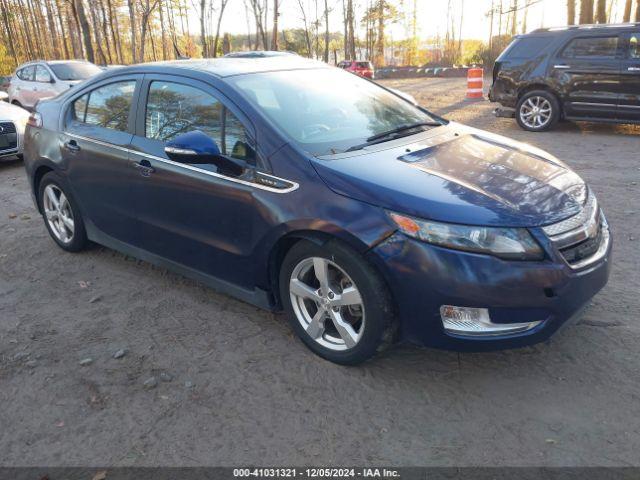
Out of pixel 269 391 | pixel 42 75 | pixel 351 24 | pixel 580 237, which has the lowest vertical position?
pixel 269 391

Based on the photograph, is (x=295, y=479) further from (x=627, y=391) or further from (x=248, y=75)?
(x=248, y=75)

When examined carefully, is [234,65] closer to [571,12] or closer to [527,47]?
[527,47]

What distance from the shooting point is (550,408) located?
2.81 m

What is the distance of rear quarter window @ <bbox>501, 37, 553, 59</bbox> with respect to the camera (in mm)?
Answer: 10289

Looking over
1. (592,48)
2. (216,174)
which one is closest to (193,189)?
(216,174)

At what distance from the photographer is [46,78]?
14.2m

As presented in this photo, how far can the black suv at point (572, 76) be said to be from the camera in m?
9.48

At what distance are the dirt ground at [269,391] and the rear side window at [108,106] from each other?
128cm

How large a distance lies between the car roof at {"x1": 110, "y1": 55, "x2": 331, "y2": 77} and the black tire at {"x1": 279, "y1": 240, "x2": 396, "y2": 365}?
1.37m

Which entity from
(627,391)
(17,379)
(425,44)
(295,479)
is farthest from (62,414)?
(425,44)

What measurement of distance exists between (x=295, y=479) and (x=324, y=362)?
0.89m

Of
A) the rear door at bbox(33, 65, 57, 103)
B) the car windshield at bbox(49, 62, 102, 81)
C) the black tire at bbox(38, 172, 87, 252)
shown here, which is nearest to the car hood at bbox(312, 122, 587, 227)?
the black tire at bbox(38, 172, 87, 252)

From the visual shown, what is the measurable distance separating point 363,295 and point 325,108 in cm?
144

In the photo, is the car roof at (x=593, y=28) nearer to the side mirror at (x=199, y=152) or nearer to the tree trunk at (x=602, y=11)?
the side mirror at (x=199, y=152)
